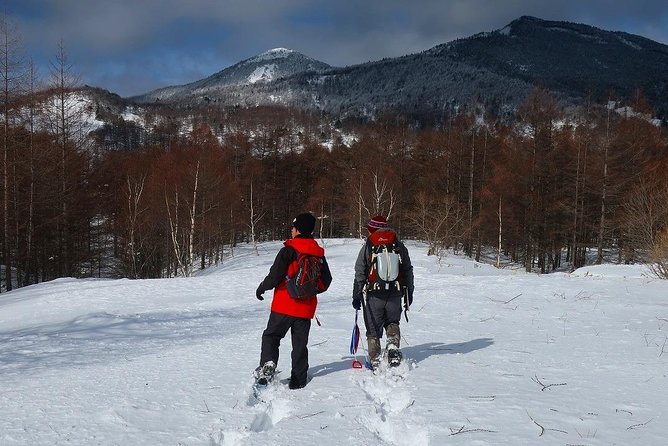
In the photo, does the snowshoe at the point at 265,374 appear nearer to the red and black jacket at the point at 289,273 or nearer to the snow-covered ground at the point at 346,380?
the snow-covered ground at the point at 346,380

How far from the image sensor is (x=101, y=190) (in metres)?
35.6

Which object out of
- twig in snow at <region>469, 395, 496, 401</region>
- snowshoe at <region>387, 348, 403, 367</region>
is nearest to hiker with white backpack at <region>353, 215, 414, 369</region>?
snowshoe at <region>387, 348, 403, 367</region>

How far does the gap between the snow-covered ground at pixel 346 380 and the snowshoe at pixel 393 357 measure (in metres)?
0.12

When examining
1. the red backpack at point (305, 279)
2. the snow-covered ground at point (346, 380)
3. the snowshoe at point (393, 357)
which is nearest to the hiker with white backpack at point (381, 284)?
the snowshoe at point (393, 357)

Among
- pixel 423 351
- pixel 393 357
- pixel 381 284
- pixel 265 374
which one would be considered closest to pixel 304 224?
pixel 381 284

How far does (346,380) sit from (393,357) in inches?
25.0

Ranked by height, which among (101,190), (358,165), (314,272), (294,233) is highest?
(358,165)

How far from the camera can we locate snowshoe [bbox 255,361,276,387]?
4336mm

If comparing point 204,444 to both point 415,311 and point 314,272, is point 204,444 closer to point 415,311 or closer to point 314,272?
point 314,272

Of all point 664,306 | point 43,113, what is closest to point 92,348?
Answer: point 664,306

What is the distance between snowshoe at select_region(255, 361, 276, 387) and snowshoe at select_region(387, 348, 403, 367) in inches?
52.8

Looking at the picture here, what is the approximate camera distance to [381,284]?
16.5 feet

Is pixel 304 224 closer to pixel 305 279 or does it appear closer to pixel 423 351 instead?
pixel 305 279

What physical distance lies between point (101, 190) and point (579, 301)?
36.0 metres
